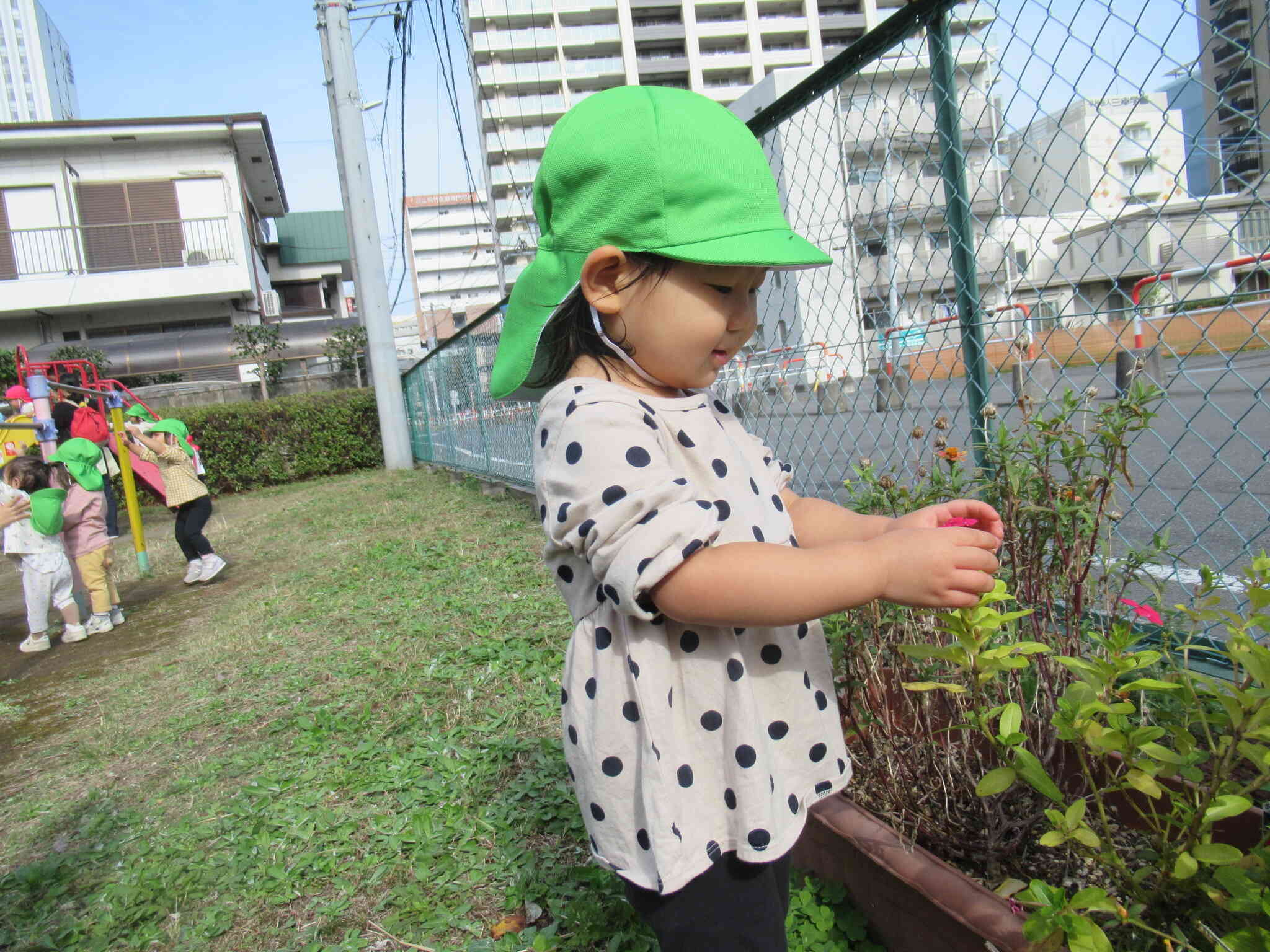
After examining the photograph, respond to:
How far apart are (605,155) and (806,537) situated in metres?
0.64

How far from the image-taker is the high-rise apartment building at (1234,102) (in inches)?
63.6

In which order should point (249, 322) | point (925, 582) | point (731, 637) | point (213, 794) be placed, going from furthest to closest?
1. point (249, 322)
2. point (213, 794)
3. point (731, 637)
4. point (925, 582)

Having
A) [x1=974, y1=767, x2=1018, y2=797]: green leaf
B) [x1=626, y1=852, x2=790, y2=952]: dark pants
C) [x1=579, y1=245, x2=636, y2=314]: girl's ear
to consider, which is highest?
[x1=579, y1=245, x2=636, y2=314]: girl's ear

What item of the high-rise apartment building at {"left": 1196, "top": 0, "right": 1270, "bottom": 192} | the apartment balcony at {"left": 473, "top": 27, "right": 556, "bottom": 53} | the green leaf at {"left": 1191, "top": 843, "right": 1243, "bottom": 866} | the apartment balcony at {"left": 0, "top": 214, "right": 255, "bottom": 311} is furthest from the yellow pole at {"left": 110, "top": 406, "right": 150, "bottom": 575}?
the apartment balcony at {"left": 473, "top": 27, "right": 556, "bottom": 53}

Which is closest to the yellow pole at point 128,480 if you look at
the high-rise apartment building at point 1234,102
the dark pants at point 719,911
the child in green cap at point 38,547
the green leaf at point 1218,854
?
the child in green cap at point 38,547

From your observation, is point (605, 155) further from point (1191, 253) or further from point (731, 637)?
point (1191, 253)

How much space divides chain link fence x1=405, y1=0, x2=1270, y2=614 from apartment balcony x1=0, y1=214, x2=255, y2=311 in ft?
70.9

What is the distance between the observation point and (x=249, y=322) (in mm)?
22547

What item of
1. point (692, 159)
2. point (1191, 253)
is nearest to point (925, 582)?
point (692, 159)

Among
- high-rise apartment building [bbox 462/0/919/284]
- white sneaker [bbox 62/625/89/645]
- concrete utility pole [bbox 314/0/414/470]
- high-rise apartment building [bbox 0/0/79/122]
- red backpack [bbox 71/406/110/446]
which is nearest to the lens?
white sneaker [bbox 62/625/89/645]

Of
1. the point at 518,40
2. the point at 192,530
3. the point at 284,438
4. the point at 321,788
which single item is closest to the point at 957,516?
the point at 321,788

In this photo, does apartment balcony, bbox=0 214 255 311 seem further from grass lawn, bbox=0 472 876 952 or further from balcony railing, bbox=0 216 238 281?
grass lawn, bbox=0 472 876 952

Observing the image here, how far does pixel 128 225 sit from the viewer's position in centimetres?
2081

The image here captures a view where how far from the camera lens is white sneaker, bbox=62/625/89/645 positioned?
5.29 meters
